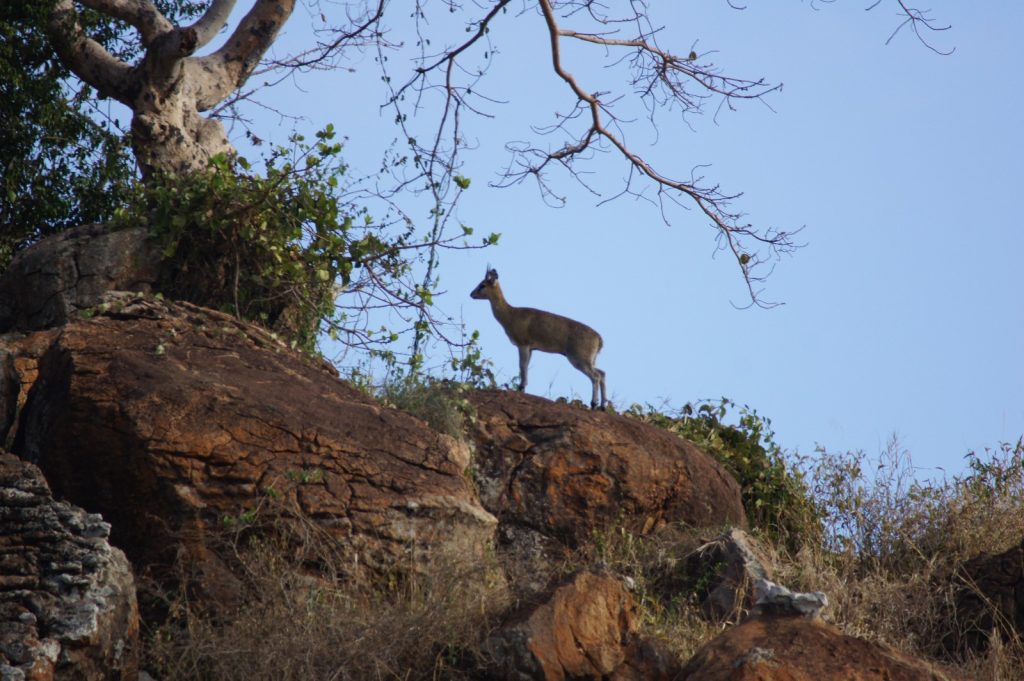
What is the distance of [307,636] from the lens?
7.40 meters

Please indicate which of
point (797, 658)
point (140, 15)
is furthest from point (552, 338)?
point (797, 658)

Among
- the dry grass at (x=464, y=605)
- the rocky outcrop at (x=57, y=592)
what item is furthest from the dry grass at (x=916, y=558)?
the rocky outcrop at (x=57, y=592)

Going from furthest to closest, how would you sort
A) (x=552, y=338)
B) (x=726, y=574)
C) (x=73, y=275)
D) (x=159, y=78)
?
1. (x=552, y=338)
2. (x=159, y=78)
3. (x=73, y=275)
4. (x=726, y=574)

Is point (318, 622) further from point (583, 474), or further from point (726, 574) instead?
point (583, 474)

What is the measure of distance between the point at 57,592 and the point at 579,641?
304cm

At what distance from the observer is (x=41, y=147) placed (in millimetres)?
14609

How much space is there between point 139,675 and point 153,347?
121 inches

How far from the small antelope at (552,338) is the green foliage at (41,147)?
197 inches

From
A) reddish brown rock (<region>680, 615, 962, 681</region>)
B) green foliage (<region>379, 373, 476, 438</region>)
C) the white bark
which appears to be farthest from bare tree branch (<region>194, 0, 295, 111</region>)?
reddish brown rock (<region>680, 615, 962, 681</region>)

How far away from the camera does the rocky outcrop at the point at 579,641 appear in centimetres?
721

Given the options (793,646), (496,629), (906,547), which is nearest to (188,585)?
(496,629)

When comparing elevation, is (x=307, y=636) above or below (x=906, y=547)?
below

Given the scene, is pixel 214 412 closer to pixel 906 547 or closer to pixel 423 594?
pixel 423 594

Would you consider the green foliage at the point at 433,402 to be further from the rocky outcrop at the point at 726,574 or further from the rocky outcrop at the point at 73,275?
the rocky outcrop at the point at 73,275
